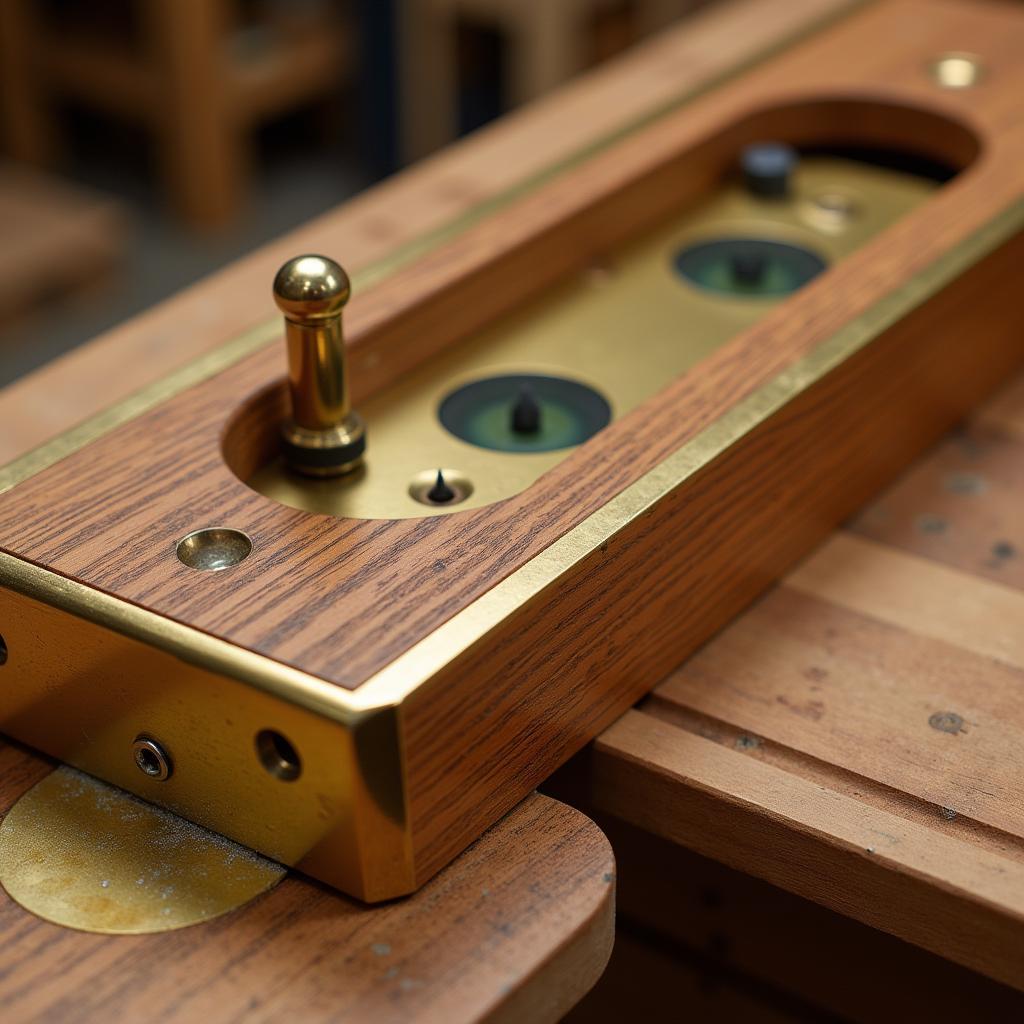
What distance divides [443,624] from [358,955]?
6.2 inches

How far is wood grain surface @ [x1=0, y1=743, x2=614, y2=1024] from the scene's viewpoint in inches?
28.5

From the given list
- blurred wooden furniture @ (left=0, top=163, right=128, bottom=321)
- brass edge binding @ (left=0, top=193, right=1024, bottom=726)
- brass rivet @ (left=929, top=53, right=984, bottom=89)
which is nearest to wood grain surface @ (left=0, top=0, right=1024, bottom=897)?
brass edge binding @ (left=0, top=193, right=1024, bottom=726)

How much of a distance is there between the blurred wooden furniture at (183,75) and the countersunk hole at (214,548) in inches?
75.2

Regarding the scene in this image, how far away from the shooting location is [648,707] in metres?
0.93

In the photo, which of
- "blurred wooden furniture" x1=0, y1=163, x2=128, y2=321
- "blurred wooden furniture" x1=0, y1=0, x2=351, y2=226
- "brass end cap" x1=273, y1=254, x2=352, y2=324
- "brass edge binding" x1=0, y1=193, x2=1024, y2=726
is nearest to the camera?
"brass edge binding" x1=0, y1=193, x2=1024, y2=726

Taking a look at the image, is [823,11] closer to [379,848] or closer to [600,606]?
[600,606]

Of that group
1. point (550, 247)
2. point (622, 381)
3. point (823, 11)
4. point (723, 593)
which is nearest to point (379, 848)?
point (723, 593)

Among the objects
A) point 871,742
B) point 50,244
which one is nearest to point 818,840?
point 871,742

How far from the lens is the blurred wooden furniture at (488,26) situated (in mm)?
2555

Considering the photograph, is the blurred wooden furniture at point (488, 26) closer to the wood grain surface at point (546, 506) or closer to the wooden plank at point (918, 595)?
the wood grain surface at point (546, 506)

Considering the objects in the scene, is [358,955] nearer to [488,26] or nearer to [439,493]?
[439,493]

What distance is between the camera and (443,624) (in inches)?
30.0

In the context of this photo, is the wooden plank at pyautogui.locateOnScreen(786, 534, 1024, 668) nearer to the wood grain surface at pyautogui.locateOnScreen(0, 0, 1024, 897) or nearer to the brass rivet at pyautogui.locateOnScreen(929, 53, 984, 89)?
the wood grain surface at pyautogui.locateOnScreen(0, 0, 1024, 897)

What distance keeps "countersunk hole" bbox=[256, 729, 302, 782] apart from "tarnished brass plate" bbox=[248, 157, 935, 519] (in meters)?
0.20
